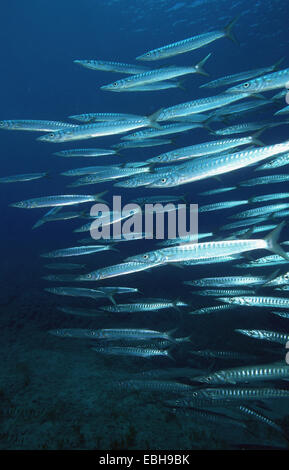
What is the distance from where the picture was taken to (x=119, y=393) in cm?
445

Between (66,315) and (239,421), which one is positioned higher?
(66,315)

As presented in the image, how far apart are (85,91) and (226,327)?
39.3 metres

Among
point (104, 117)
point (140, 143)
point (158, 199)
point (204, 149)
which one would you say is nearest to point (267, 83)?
point (204, 149)

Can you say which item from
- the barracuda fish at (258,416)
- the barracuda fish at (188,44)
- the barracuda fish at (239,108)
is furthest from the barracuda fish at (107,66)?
the barracuda fish at (258,416)

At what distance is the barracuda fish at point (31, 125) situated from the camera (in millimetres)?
5781

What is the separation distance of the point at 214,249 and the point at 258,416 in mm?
2498

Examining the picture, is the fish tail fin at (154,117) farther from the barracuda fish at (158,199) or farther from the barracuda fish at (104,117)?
the barracuda fish at (158,199)

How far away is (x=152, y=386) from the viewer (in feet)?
14.5

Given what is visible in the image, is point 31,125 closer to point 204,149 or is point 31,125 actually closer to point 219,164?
point 204,149

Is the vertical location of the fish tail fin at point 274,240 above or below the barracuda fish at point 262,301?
above

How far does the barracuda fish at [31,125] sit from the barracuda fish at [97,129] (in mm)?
263

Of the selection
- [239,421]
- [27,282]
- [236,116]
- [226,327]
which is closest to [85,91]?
[27,282]
